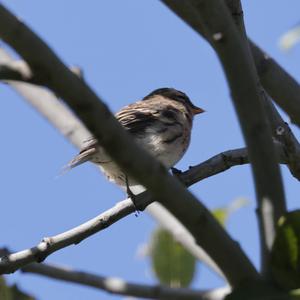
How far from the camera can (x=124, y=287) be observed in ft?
8.52

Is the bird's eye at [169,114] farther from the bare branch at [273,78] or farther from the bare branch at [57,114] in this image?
the bare branch at [273,78]

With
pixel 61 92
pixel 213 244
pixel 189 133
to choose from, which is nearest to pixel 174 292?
pixel 213 244

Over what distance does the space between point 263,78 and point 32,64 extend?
2.47m

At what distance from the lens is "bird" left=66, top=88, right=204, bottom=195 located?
561 centimetres

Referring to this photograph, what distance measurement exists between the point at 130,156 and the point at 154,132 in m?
4.66

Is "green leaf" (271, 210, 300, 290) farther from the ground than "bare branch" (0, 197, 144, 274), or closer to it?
closer to it

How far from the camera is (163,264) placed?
10.7 ft

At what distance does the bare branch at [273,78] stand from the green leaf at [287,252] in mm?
2102

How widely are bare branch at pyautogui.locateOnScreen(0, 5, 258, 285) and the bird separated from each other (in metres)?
3.69

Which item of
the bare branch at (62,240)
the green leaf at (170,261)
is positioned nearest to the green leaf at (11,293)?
the bare branch at (62,240)

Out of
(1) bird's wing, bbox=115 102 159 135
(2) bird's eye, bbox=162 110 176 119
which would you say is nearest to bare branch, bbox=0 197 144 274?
(1) bird's wing, bbox=115 102 159 135

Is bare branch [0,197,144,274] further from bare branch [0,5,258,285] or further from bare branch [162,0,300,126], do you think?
bare branch [0,5,258,285]

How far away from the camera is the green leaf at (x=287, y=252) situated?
155 cm

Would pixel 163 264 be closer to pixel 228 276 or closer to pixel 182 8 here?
pixel 182 8
